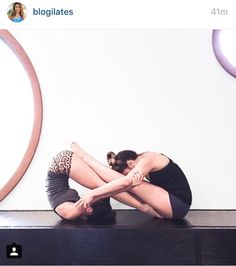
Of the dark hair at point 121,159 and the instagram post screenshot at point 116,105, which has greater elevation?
the instagram post screenshot at point 116,105

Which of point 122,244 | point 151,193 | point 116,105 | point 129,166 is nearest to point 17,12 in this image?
point 116,105

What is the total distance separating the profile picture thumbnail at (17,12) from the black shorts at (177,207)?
1049mm

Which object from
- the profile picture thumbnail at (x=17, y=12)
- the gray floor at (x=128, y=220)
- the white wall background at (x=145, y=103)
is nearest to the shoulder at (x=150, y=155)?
the white wall background at (x=145, y=103)

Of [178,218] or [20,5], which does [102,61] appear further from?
[178,218]

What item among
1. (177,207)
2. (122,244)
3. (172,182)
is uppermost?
(172,182)

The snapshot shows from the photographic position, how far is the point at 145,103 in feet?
6.88

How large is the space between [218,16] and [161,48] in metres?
0.32

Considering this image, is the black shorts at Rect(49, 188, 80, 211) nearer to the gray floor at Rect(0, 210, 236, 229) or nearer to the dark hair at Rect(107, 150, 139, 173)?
the gray floor at Rect(0, 210, 236, 229)

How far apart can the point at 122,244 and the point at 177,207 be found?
0.33m

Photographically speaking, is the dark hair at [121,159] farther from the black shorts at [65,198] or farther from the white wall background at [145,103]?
the black shorts at [65,198]

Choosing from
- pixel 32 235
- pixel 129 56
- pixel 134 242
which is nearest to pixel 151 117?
pixel 129 56

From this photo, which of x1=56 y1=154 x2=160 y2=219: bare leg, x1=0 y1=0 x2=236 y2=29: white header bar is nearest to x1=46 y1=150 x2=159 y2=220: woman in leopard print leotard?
x1=56 y1=154 x2=160 y2=219: bare leg

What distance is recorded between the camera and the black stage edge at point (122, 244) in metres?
1.73

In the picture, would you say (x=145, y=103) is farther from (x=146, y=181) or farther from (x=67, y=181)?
(x=67, y=181)
